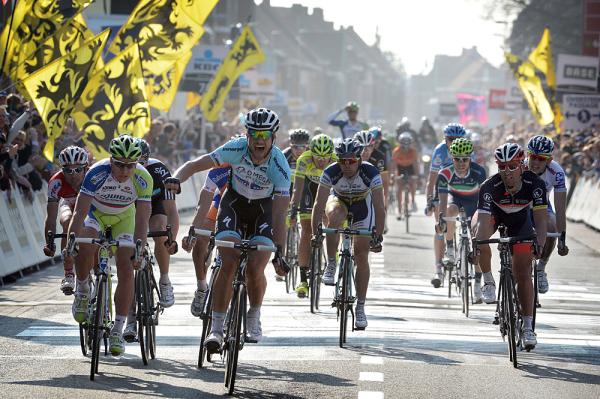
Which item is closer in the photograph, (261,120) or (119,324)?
(261,120)

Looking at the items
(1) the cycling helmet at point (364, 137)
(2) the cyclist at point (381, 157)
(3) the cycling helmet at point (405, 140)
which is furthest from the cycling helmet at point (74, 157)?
(3) the cycling helmet at point (405, 140)

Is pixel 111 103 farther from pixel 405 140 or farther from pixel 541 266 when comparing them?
pixel 541 266

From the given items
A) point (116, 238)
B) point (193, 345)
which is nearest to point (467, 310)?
point (193, 345)

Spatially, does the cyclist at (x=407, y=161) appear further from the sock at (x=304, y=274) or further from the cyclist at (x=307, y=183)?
the sock at (x=304, y=274)

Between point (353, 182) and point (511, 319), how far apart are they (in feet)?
9.44

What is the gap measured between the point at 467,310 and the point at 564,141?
22.1m

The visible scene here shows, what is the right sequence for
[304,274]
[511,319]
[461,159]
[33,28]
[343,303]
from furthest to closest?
[33,28] → [461,159] → [304,274] → [343,303] → [511,319]

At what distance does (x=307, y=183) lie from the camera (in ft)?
55.8

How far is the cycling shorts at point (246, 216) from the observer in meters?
10.9

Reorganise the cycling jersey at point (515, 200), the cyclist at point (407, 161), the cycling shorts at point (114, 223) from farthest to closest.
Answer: the cyclist at point (407, 161)
the cycling jersey at point (515, 200)
the cycling shorts at point (114, 223)

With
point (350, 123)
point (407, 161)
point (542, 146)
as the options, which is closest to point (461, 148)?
point (542, 146)

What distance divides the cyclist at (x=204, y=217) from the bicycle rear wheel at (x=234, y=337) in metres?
2.00

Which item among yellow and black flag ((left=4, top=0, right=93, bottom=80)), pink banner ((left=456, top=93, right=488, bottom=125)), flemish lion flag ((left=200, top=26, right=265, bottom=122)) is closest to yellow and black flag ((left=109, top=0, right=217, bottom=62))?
yellow and black flag ((left=4, top=0, right=93, bottom=80))

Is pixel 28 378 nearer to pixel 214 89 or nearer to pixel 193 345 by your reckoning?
pixel 193 345
